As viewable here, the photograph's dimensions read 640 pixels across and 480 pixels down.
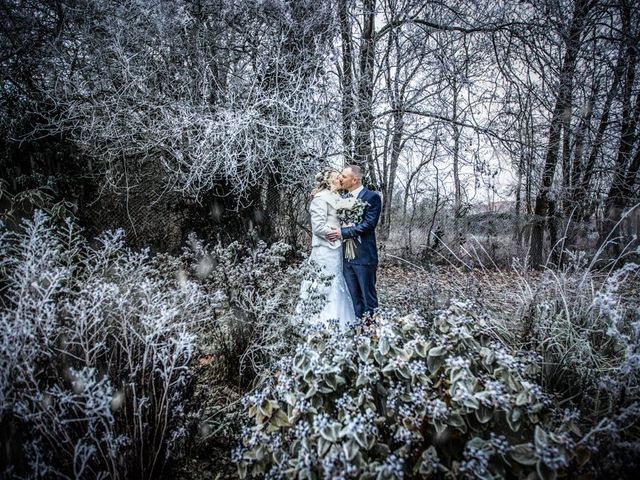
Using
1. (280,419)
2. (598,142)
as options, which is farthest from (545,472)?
(598,142)

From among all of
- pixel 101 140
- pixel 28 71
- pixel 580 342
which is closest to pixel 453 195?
pixel 580 342

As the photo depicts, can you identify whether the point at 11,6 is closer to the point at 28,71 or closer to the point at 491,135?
the point at 28,71

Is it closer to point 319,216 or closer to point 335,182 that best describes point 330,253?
point 319,216

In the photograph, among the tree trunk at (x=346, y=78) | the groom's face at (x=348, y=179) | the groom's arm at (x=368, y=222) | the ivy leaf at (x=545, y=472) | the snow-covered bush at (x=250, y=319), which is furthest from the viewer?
the tree trunk at (x=346, y=78)

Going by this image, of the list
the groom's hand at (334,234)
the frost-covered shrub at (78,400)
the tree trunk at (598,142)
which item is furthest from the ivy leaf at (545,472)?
the tree trunk at (598,142)

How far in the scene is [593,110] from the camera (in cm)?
542

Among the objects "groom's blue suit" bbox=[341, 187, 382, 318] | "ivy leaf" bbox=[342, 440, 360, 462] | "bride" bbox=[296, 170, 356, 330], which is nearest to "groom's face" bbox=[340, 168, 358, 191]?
"bride" bbox=[296, 170, 356, 330]

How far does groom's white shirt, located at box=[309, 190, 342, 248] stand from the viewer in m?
3.81

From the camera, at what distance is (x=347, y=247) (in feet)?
12.5

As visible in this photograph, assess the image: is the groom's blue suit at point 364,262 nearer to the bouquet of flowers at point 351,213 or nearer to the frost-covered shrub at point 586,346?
the bouquet of flowers at point 351,213

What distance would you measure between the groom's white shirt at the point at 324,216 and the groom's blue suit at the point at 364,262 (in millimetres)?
193

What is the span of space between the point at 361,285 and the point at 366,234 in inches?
22.3

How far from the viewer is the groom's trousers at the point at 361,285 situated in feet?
12.3

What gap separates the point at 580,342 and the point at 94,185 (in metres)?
6.83
